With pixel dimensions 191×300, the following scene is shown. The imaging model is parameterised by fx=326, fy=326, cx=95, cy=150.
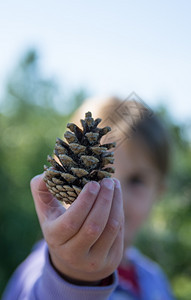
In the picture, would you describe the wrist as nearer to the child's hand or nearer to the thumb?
the child's hand

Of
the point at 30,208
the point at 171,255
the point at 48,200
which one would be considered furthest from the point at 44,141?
the point at 48,200

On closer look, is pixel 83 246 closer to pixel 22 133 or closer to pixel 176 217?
pixel 22 133

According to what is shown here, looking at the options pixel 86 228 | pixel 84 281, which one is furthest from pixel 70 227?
pixel 84 281

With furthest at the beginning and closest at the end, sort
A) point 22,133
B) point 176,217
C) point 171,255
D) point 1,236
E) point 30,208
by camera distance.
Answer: point 176,217, point 171,255, point 22,133, point 30,208, point 1,236

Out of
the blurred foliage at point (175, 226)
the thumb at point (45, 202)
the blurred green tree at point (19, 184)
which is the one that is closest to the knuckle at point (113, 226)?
the thumb at point (45, 202)

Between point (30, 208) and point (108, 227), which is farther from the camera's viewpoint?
point (30, 208)

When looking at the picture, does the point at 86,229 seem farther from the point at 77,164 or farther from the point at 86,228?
the point at 77,164

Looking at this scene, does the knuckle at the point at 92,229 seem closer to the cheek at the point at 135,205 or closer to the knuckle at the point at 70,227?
the knuckle at the point at 70,227
